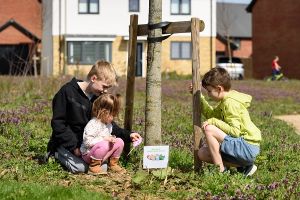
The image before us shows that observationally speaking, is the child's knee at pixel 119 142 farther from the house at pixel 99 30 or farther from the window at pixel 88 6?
the window at pixel 88 6

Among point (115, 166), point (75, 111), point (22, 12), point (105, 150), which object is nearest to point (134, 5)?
point (22, 12)

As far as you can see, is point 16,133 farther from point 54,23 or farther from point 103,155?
point 54,23

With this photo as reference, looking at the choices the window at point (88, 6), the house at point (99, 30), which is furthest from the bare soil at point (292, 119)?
the window at point (88, 6)

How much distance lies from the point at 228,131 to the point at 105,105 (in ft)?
4.28

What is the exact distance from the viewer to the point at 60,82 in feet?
58.1

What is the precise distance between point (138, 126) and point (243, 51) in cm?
5903

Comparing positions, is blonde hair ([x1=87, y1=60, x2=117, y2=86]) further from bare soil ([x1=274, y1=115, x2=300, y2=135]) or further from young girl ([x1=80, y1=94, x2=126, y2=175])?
bare soil ([x1=274, y1=115, x2=300, y2=135])

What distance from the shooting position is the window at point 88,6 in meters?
42.8

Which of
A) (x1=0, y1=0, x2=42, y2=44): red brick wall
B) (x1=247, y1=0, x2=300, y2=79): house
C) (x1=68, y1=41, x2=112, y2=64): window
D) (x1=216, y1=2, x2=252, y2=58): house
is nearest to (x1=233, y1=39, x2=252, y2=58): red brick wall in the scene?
(x1=216, y1=2, x2=252, y2=58): house

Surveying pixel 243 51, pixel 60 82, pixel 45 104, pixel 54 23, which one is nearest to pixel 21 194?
pixel 45 104

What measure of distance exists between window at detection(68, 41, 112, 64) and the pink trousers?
36146mm

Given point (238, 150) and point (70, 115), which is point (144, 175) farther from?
point (70, 115)

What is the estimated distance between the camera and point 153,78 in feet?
22.1

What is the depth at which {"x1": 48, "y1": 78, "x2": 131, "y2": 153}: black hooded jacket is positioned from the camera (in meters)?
6.75
